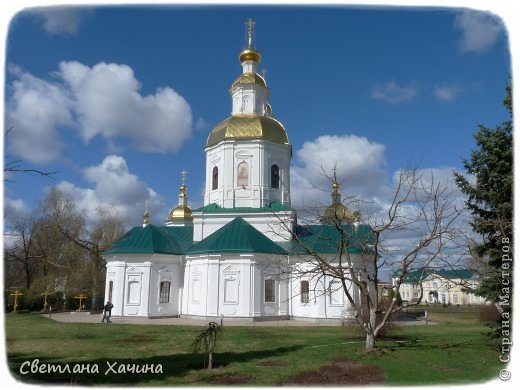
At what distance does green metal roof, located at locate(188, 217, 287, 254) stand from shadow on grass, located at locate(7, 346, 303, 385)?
9821 mm

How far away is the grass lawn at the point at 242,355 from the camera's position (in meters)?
7.35

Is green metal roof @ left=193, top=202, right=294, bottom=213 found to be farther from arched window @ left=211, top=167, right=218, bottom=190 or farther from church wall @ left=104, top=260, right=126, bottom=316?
church wall @ left=104, top=260, right=126, bottom=316

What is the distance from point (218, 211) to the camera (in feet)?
78.3

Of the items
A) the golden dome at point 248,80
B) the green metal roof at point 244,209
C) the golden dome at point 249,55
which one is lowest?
the green metal roof at point 244,209

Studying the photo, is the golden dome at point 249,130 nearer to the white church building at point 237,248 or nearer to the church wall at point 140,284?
the white church building at point 237,248

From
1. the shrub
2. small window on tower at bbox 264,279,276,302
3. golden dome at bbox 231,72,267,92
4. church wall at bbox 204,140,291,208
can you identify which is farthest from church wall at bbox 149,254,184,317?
the shrub

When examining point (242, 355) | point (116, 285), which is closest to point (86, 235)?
point (116, 285)

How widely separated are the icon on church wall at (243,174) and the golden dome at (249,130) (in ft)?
5.63

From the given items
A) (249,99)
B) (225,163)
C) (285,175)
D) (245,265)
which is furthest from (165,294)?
(249,99)

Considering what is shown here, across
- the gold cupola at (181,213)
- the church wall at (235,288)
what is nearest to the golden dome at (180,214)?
the gold cupola at (181,213)

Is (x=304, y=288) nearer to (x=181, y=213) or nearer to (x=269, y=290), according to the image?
(x=269, y=290)

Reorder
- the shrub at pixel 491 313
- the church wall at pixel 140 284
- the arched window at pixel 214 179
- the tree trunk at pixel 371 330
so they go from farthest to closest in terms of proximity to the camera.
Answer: the arched window at pixel 214 179 < the church wall at pixel 140 284 < the tree trunk at pixel 371 330 < the shrub at pixel 491 313

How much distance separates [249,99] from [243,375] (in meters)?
20.9

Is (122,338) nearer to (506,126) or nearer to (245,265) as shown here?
(245,265)
